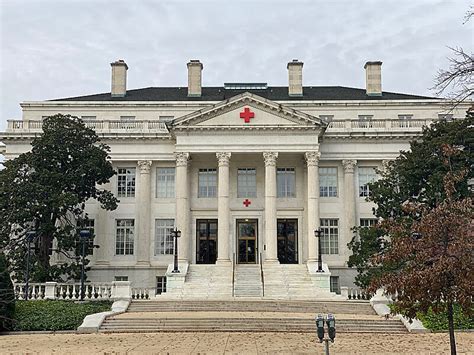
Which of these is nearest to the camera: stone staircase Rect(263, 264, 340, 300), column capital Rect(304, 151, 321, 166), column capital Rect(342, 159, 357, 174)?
stone staircase Rect(263, 264, 340, 300)

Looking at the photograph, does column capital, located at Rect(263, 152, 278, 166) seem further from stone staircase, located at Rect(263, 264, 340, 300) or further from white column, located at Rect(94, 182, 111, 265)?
white column, located at Rect(94, 182, 111, 265)

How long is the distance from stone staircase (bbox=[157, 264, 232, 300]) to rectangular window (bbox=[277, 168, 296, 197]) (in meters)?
7.62

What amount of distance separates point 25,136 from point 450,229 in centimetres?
3564

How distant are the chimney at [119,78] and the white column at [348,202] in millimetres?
19490

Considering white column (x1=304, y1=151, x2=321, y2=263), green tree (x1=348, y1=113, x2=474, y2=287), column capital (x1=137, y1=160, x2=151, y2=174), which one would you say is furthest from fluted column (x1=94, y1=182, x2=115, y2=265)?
green tree (x1=348, y1=113, x2=474, y2=287)

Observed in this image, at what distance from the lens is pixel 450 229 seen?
15492 mm

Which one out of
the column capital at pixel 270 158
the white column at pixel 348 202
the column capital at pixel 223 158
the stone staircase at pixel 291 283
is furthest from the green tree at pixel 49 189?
the white column at pixel 348 202

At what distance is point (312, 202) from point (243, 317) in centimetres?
1597

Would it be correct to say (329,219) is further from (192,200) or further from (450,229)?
(450,229)

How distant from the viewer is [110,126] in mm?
45250

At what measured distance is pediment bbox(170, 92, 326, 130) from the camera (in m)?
41.6

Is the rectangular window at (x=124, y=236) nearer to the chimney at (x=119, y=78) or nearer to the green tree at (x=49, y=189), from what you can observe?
the green tree at (x=49, y=189)

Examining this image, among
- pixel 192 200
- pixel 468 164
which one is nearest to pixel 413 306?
pixel 468 164

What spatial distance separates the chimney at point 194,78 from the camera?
51.1m
